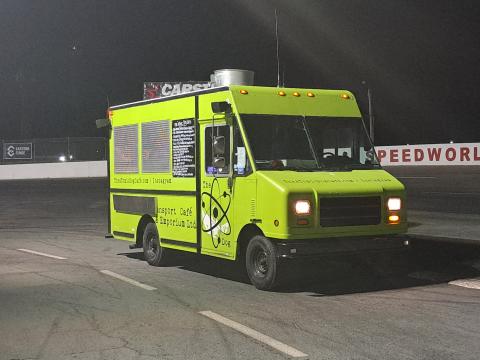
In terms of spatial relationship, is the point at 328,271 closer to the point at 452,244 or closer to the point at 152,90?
the point at 452,244

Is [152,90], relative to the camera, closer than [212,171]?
No

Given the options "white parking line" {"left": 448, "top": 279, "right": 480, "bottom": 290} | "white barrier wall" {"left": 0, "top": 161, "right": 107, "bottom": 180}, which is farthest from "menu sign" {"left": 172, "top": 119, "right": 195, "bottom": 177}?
"white barrier wall" {"left": 0, "top": 161, "right": 107, "bottom": 180}

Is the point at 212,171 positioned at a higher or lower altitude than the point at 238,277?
higher

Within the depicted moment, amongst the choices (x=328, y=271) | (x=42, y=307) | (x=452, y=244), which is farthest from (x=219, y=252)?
(x=452, y=244)

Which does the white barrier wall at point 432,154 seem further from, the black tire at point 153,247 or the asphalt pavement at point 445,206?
the black tire at point 153,247

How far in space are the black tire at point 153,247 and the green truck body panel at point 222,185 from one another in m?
0.21

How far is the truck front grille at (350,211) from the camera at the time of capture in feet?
29.0

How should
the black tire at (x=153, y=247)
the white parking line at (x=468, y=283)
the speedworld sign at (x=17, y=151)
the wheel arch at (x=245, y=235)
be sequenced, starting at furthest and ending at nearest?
the speedworld sign at (x=17, y=151) → the black tire at (x=153, y=247) → the wheel arch at (x=245, y=235) → the white parking line at (x=468, y=283)

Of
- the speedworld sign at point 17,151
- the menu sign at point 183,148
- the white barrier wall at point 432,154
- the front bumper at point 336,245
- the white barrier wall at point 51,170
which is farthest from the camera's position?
the white barrier wall at point 51,170

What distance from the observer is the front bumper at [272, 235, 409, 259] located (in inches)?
339

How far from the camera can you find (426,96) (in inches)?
2965

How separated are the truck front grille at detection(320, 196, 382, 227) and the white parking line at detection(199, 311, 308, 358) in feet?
6.82

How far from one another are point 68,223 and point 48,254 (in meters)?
6.84

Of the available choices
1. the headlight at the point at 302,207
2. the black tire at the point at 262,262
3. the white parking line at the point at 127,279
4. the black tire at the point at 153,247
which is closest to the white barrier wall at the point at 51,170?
the black tire at the point at 153,247
